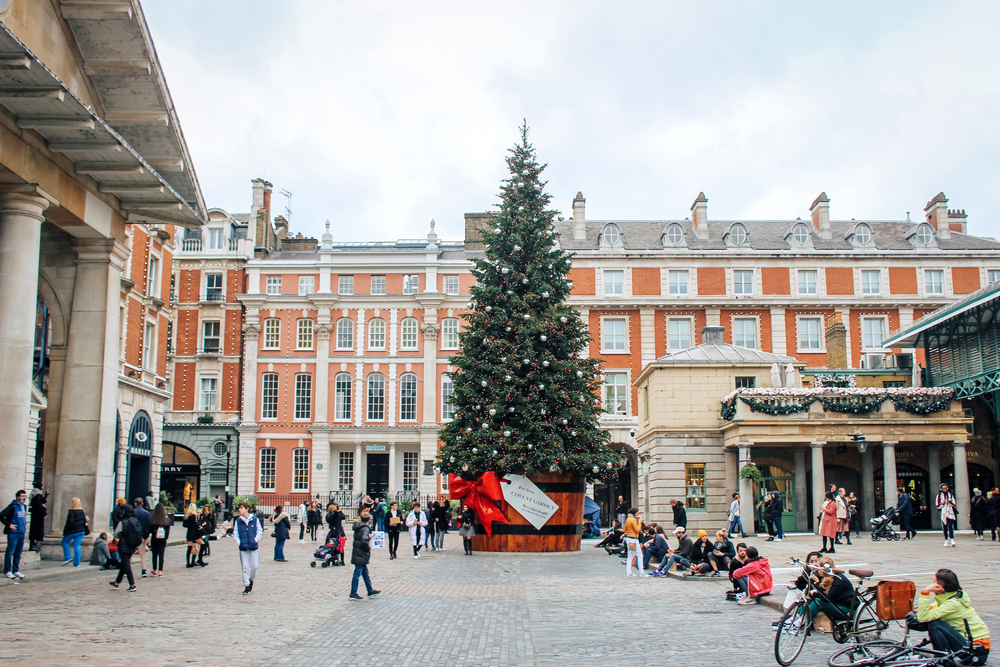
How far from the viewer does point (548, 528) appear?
2525 cm

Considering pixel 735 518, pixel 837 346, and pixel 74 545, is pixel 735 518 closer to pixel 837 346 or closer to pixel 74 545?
pixel 837 346

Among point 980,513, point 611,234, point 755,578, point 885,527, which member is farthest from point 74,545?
point 611,234

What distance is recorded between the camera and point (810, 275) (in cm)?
5100

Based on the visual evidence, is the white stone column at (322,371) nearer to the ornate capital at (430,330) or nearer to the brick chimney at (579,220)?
the ornate capital at (430,330)

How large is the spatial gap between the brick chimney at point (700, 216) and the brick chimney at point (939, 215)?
13.4 m

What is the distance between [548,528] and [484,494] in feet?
6.82

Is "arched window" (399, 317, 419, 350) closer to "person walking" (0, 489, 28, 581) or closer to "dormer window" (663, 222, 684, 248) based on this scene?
"dormer window" (663, 222, 684, 248)

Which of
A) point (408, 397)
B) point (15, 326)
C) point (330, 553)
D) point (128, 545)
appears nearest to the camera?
point (128, 545)

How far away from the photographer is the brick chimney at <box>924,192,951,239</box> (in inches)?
2090

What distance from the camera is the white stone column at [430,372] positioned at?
171 ft

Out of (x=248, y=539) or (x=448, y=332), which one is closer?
(x=248, y=539)

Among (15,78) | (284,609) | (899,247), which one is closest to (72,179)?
(15,78)

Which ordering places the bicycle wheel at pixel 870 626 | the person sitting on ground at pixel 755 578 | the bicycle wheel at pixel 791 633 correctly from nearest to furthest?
the bicycle wheel at pixel 791 633 → the bicycle wheel at pixel 870 626 → the person sitting on ground at pixel 755 578

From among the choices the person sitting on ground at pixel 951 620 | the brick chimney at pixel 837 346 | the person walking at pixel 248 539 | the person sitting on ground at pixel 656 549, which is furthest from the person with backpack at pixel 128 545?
the brick chimney at pixel 837 346
